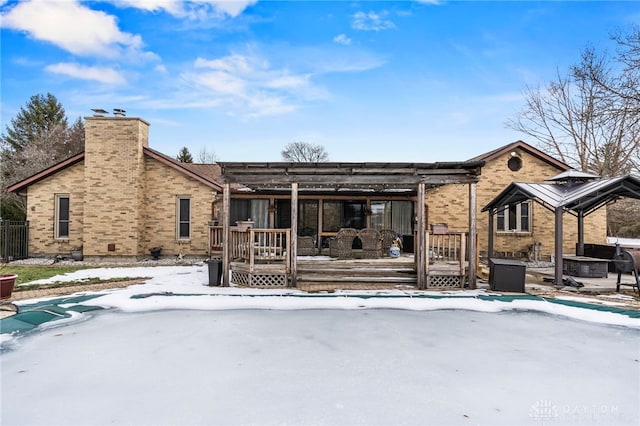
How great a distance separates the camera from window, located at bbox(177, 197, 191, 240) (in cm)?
1383

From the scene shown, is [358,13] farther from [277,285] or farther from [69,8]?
[277,285]

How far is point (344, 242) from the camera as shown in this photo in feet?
40.8

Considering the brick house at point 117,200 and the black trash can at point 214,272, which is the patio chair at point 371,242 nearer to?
the black trash can at point 214,272

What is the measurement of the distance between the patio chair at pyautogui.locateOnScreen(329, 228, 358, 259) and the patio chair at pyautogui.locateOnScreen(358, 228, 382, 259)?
291 mm

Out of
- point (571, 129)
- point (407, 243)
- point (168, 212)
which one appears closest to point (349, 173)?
point (407, 243)

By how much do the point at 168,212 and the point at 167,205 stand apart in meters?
0.26

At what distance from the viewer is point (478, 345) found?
4.90 metres

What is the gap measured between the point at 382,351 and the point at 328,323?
136cm

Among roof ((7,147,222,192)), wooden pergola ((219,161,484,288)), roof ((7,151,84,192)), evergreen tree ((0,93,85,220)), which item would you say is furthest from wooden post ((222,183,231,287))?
evergreen tree ((0,93,85,220))

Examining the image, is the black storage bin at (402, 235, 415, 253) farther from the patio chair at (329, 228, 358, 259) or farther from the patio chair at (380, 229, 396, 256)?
the patio chair at (329, 228, 358, 259)

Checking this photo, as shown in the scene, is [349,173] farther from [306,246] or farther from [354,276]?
[306,246]

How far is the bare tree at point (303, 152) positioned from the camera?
36156 millimetres

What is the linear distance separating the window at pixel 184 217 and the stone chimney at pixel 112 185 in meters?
1.38

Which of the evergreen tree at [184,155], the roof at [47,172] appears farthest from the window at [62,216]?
the evergreen tree at [184,155]
